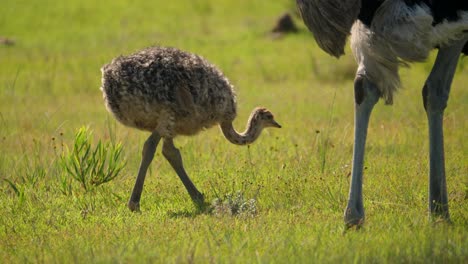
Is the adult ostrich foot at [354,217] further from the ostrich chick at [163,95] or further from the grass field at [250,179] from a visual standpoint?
the ostrich chick at [163,95]

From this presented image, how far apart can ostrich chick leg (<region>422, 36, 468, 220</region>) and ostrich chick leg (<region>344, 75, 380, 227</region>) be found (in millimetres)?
424

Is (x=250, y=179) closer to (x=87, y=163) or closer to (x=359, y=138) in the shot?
(x=87, y=163)

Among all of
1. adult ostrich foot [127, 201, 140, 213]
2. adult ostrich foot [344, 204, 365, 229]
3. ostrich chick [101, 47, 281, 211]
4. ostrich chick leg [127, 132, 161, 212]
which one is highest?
ostrich chick [101, 47, 281, 211]

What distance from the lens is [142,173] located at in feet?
21.3

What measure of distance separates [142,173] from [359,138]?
6.50 feet

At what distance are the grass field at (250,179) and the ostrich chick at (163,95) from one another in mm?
522

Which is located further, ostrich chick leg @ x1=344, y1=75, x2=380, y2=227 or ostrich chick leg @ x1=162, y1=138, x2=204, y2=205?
ostrich chick leg @ x1=162, y1=138, x2=204, y2=205

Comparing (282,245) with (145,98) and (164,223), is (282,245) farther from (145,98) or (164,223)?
(145,98)

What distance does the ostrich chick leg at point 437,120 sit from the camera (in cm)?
535

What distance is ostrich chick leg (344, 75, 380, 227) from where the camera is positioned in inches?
202

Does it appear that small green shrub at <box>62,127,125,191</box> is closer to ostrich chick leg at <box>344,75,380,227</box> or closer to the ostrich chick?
the ostrich chick

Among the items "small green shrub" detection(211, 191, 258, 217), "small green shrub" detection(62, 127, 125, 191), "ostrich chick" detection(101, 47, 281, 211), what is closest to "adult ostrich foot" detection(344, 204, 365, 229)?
"small green shrub" detection(211, 191, 258, 217)

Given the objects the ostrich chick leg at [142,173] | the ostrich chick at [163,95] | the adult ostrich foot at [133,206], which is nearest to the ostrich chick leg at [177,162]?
the ostrich chick at [163,95]

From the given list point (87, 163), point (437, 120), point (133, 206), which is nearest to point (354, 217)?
point (437, 120)
